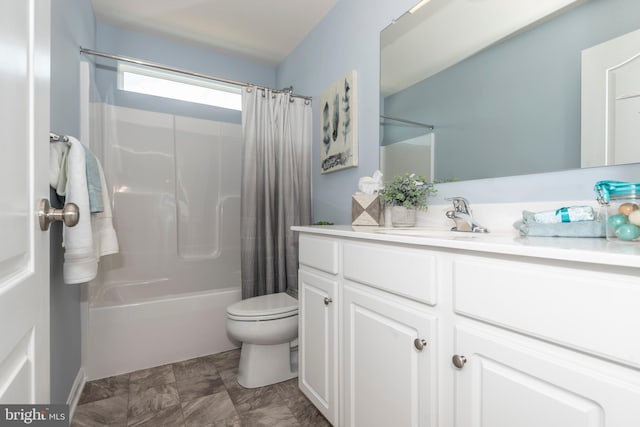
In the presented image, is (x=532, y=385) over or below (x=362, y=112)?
below

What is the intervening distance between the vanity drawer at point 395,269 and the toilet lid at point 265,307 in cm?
68

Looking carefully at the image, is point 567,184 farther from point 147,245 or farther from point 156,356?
point 147,245

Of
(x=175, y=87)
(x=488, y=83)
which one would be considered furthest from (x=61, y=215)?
(x=175, y=87)

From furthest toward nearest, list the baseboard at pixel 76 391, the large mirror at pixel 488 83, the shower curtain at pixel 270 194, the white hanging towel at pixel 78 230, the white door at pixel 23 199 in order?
1. the shower curtain at pixel 270 194
2. the baseboard at pixel 76 391
3. the white hanging towel at pixel 78 230
4. the large mirror at pixel 488 83
5. the white door at pixel 23 199

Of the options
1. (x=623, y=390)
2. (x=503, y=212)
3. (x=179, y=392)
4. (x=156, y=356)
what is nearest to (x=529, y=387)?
(x=623, y=390)

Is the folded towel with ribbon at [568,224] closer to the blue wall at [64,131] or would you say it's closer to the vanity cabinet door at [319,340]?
the vanity cabinet door at [319,340]

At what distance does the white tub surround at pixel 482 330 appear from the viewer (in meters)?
0.52

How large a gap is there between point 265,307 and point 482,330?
1.27 meters

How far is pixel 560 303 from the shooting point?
57 cm

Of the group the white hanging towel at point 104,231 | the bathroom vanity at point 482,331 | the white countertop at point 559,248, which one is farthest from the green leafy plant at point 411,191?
the white hanging towel at point 104,231

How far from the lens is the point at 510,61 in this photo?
109 cm

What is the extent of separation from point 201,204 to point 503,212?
85.7 inches

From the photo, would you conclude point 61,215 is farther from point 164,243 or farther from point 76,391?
point 164,243

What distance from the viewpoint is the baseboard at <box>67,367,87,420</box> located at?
4.91 ft
